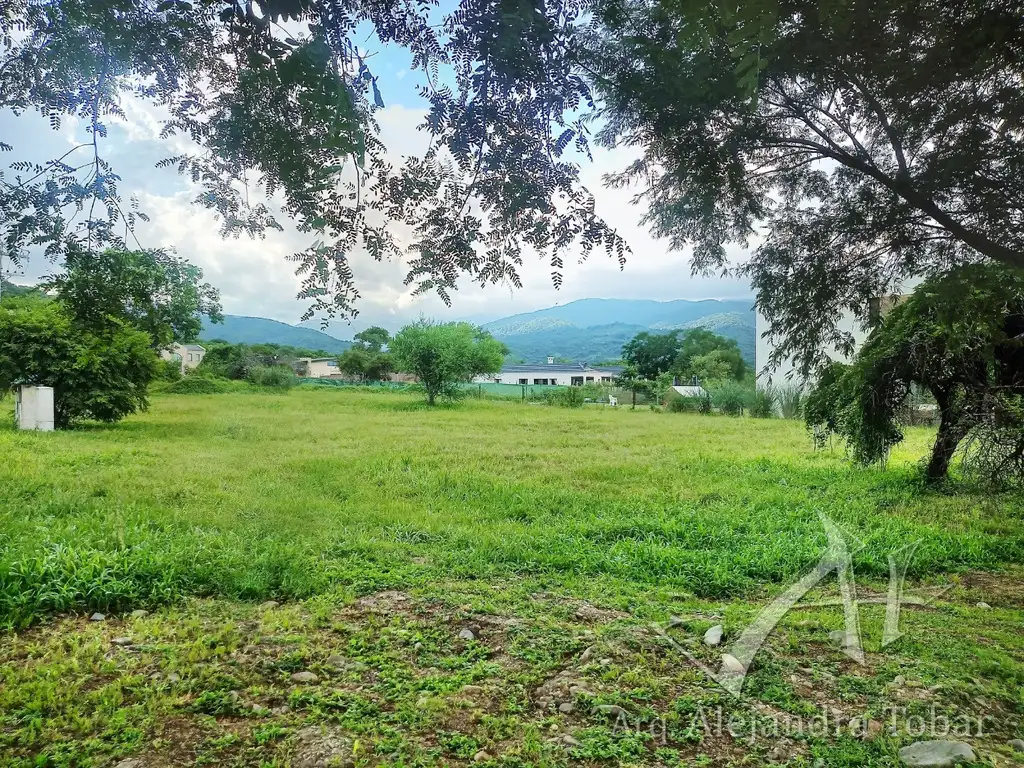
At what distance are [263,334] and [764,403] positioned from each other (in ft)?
13.8

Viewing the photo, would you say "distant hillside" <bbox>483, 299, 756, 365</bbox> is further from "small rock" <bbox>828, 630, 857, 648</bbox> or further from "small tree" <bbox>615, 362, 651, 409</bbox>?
"small rock" <bbox>828, 630, 857, 648</bbox>

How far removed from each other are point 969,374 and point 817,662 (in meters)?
2.31

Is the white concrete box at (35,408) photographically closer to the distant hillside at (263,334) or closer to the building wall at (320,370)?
A: the distant hillside at (263,334)

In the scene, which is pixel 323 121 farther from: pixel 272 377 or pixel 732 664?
pixel 732 664

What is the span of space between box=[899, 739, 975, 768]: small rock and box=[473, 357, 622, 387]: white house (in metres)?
2.58

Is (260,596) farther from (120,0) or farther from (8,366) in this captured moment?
(8,366)

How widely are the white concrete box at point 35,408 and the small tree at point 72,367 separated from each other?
0.53 feet

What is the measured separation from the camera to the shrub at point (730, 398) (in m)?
4.79

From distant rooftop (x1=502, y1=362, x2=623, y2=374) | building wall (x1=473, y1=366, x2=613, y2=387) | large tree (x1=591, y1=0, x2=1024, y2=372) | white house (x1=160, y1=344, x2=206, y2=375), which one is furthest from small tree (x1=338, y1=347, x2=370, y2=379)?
large tree (x1=591, y1=0, x2=1024, y2=372)

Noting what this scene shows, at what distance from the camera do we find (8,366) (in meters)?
3.22

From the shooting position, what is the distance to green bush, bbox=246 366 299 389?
2.73 metres

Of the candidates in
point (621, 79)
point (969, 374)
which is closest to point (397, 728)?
point (621, 79)

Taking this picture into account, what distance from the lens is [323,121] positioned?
1.36m

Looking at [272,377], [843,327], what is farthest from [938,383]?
[272,377]
